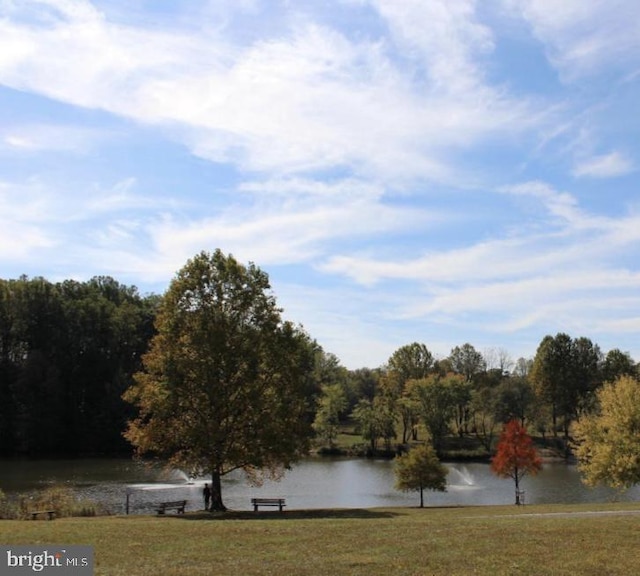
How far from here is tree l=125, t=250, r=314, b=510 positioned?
31000mm

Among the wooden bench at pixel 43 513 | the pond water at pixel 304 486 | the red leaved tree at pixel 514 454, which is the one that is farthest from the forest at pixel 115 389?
the wooden bench at pixel 43 513

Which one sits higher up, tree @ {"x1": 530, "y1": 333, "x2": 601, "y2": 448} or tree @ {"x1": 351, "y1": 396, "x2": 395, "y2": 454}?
tree @ {"x1": 530, "y1": 333, "x2": 601, "y2": 448}

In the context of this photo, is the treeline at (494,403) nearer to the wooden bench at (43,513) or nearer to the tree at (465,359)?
the tree at (465,359)

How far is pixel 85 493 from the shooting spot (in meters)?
49.5

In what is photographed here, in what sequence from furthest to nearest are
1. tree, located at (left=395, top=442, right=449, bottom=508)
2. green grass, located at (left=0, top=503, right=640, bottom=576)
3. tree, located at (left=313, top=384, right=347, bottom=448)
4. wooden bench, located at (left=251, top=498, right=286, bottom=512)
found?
tree, located at (left=313, top=384, right=347, bottom=448) < tree, located at (left=395, top=442, right=449, bottom=508) < wooden bench, located at (left=251, top=498, right=286, bottom=512) < green grass, located at (left=0, top=503, right=640, bottom=576)

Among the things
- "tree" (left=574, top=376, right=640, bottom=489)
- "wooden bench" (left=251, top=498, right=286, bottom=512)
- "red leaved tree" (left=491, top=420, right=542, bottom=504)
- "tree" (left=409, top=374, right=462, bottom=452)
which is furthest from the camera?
"tree" (left=409, top=374, right=462, bottom=452)

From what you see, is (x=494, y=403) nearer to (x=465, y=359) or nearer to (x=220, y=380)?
(x=465, y=359)

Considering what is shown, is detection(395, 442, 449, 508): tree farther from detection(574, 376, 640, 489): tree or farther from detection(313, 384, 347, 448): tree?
detection(313, 384, 347, 448): tree

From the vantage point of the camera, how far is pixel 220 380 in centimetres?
3206

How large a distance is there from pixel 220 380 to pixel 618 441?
26598mm

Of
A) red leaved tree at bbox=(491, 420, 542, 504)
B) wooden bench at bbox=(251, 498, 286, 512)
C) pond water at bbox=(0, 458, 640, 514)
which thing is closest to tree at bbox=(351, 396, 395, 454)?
pond water at bbox=(0, 458, 640, 514)

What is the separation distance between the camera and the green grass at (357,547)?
43.3 ft

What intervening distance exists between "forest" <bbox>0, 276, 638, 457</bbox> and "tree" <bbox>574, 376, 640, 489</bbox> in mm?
44798

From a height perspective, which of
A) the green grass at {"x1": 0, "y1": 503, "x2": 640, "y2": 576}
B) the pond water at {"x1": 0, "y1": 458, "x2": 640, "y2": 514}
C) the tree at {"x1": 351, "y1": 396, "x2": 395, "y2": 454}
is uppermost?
the green grass at {"x1": 0, "y1": 503, "x2": 640, "y2": 576}
